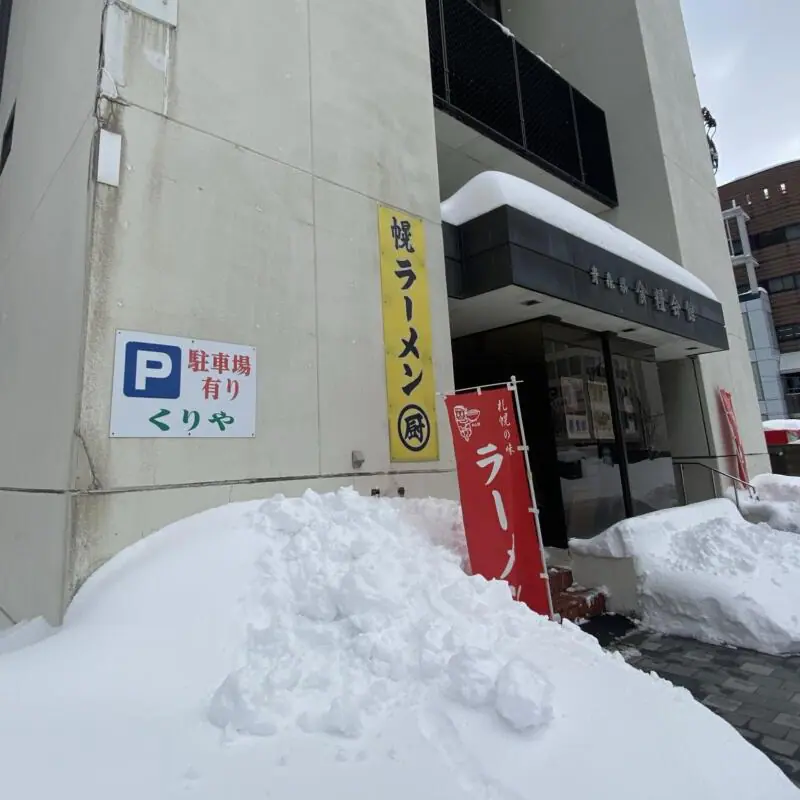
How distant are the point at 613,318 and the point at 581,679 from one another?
6213 millimetres

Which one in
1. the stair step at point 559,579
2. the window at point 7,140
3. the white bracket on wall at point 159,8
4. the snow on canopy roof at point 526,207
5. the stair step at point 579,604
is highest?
the window at point 7,140

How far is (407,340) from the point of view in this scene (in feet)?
18.9

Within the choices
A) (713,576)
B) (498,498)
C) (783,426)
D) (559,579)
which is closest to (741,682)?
(713,576)

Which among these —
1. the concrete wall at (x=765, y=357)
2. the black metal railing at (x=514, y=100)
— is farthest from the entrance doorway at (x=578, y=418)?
the concrete wall at (x=765, y=357)

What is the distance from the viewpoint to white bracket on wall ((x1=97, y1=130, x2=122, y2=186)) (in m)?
4.07

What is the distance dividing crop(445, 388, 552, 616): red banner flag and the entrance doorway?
3284mm

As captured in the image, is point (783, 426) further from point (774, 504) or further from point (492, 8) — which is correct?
point (492, 8)

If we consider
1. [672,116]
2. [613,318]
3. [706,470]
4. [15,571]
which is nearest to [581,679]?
[15,571]

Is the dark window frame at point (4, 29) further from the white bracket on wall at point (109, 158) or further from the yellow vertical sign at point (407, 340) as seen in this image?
the yellow vertical sign at point (407, 340)

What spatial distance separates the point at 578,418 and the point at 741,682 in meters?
4.31

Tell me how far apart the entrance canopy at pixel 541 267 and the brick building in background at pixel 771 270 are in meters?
31.4

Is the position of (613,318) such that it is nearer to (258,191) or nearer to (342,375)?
A: (342,375)

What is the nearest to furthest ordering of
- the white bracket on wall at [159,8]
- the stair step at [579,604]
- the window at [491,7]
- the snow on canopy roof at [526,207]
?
the white bracket on wall at [159,8]
the stair step at [579,604]
the snow on canopy roof at [526,207]
the window at [491,7]

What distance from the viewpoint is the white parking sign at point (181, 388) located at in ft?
12.8
